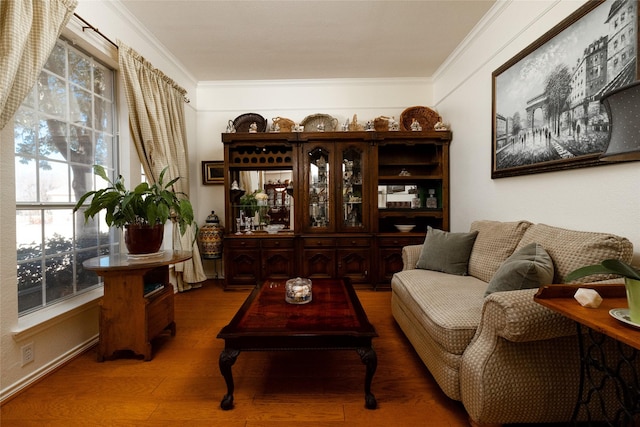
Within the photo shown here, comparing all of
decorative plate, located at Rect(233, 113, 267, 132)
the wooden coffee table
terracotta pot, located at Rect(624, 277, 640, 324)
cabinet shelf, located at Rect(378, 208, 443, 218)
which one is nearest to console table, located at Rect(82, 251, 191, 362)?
the wooden coffee table

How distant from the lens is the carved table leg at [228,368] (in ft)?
5.06

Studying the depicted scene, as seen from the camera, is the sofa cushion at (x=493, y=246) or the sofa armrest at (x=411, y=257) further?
the sofa armrest at (x=411, y=257)

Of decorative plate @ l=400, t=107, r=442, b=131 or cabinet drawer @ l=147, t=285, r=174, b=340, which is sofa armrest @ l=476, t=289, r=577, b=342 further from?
decorative plate @ l=400, t=107, r=442, b=131

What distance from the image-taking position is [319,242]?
3664mm

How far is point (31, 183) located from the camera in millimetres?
1940

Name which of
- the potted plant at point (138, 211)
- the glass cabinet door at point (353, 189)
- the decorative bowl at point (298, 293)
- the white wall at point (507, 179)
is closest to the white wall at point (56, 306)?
the potted plant at point (138, 211)

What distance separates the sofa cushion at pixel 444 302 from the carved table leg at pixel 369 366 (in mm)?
365

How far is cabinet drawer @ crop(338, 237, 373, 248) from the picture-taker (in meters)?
3.66

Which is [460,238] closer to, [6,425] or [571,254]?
[571,254]

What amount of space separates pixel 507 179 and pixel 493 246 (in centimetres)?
70

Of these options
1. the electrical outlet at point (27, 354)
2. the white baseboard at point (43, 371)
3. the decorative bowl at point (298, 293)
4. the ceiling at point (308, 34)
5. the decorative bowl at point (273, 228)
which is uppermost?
the ceiling at point (308, 34)

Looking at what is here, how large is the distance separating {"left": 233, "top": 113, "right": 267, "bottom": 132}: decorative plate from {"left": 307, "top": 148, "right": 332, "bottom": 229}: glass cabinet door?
84 centimetres

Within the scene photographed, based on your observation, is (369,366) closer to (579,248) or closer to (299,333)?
(299,333)

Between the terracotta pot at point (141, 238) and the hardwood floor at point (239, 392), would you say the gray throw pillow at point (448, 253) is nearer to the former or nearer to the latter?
the hardwood floor at point (239, 392)
